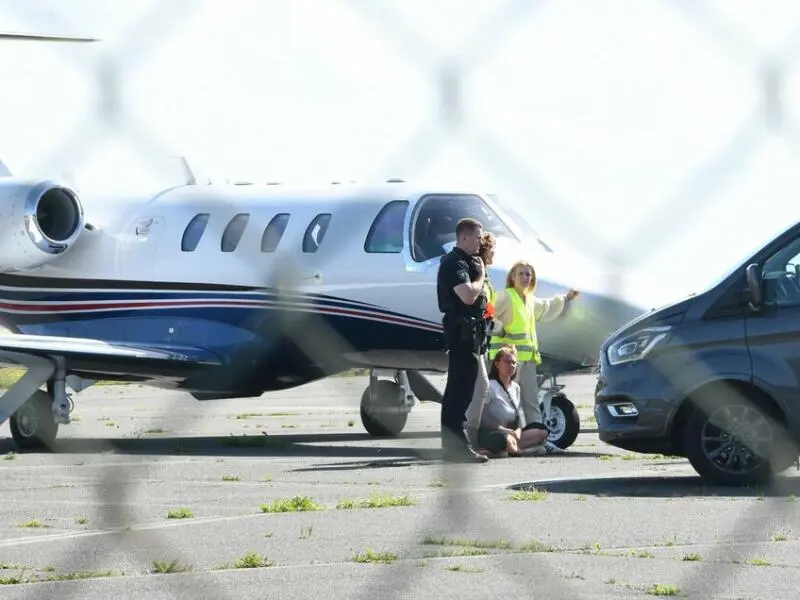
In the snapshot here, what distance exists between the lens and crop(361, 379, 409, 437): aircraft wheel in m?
16.7

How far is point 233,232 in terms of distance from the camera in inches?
631

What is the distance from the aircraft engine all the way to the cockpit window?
3.09 m

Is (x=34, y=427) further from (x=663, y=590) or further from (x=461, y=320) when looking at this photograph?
(x=663, y=590)

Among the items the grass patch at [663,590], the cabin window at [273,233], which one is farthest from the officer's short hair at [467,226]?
the grass patch at [663,590]

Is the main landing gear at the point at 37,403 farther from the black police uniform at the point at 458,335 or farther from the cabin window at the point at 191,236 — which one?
the black police uniform at the point at 458,335

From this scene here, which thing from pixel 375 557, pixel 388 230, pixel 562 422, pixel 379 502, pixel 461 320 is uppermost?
pixel 375 557

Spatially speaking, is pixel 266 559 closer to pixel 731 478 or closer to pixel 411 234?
pixel 731 478

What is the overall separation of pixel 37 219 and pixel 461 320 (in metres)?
5.22

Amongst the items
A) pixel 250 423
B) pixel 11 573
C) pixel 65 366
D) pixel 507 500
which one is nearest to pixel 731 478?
pixel 507 500

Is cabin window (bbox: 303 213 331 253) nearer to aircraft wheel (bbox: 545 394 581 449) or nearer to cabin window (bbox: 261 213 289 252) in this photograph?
cabin window (bbox: 261 213 289 252)

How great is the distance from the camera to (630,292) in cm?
1396

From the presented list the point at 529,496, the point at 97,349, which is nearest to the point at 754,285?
the point at 529,496

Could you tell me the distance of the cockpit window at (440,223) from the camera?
14727 millimetres

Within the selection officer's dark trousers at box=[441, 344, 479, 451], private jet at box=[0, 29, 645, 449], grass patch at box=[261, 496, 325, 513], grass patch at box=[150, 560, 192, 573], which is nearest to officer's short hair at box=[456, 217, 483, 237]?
officer's dark trousers at box=[441, 344, 479, 451]
